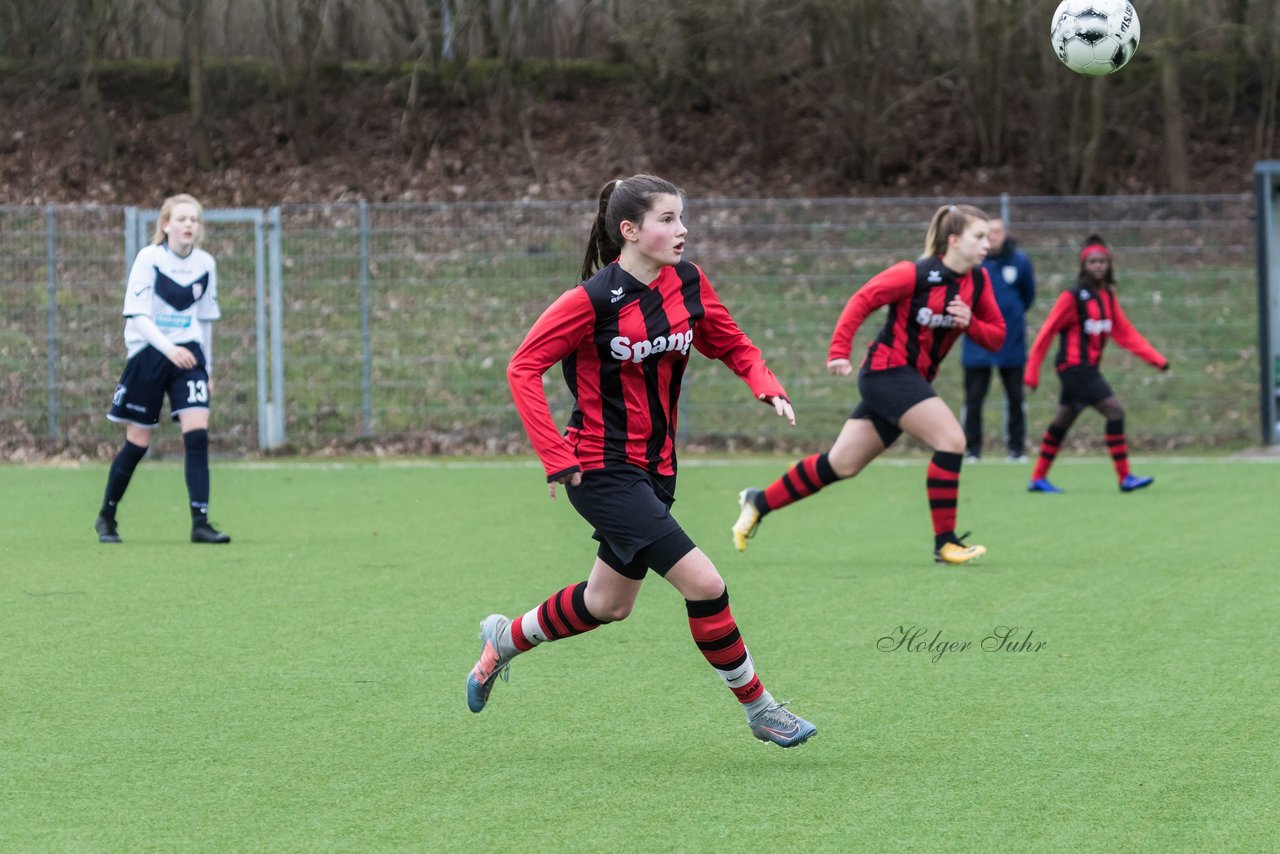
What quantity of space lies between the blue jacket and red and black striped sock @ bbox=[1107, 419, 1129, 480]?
236 centimetres

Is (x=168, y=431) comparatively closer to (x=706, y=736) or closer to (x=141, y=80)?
(x=141, y=80)

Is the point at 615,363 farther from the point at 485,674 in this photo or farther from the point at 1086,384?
the point at 1086,384

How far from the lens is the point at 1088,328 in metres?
12.2

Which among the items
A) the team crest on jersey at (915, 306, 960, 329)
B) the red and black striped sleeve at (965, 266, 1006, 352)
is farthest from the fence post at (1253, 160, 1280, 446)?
the team crest on jersey at (915, 306, 960, 329)

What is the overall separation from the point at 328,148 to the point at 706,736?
2002cm

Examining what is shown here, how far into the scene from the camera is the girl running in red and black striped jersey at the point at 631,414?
4715 mm

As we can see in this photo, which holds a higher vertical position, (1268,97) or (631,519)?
(1268,97)

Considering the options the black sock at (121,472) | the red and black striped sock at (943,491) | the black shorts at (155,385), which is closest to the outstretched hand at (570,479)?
the red and black striped sock at (943,491)

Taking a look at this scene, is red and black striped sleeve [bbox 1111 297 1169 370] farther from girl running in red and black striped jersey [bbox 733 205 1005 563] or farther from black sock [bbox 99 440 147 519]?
black sock [bbox 99 440 147 519]

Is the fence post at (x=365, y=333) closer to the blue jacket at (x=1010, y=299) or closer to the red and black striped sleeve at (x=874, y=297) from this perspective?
the blue jacket at (x=1010, y=299)

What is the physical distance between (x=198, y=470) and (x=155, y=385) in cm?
52

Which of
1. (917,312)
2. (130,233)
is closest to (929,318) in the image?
(917,312)

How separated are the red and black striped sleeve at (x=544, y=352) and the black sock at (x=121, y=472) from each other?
205 inches

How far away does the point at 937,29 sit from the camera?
912 inches
